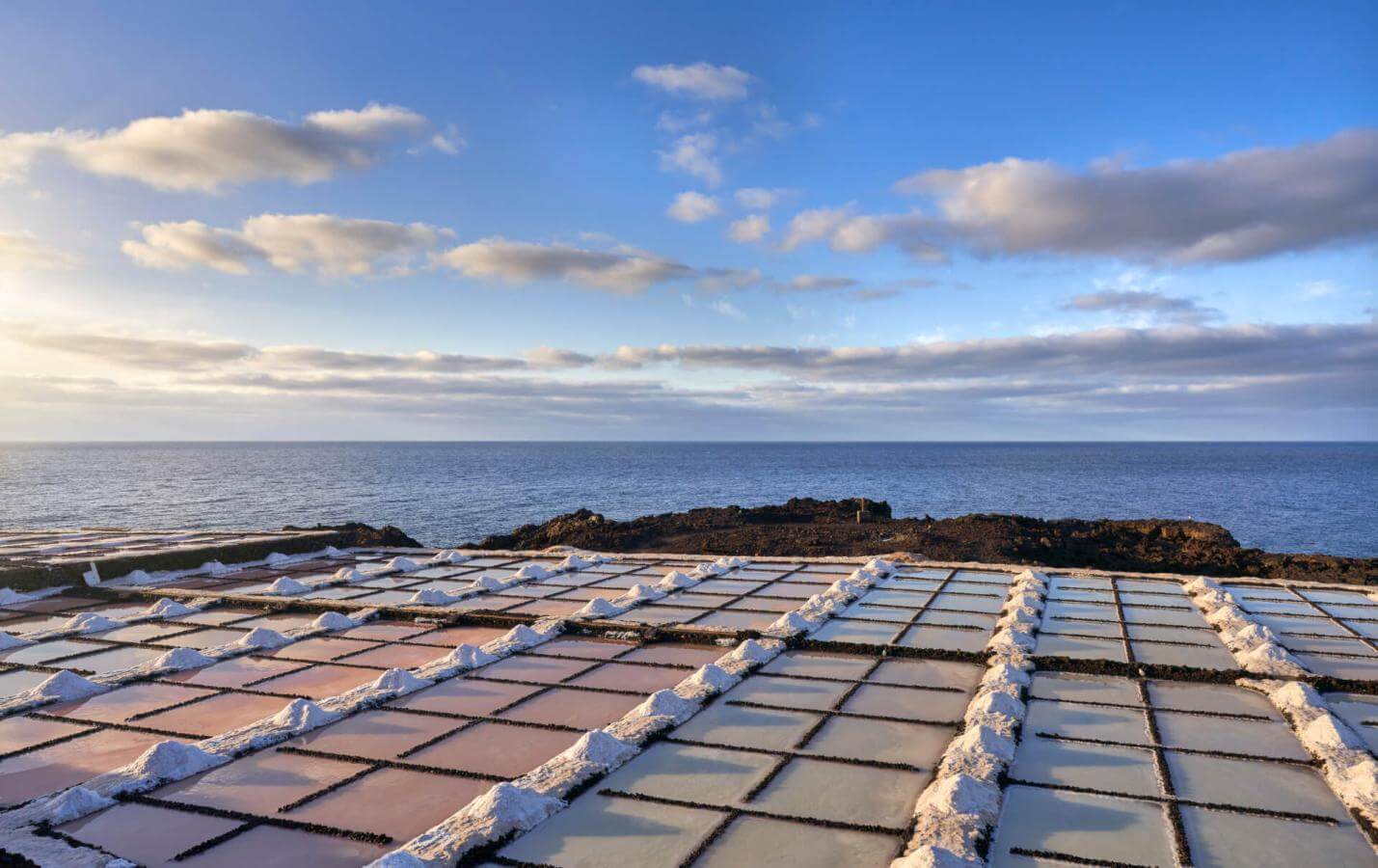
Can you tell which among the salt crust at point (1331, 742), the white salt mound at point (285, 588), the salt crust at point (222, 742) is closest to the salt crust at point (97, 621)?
the white salt mound at point (285, 588)

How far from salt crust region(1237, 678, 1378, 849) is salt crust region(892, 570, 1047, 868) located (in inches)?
78.9

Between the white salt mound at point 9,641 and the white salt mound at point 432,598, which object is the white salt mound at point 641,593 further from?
the white salt mound at point 9,641

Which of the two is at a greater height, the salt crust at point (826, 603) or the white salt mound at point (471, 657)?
the salt crust at point (826, 603)

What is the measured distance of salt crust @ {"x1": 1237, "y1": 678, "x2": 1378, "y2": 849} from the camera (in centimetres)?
536

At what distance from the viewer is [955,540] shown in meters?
24.7

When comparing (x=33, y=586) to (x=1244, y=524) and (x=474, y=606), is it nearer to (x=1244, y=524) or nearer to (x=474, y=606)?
(x=474, y=606)

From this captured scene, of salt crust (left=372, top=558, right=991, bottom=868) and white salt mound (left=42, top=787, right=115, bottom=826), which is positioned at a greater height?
salt crust (left=372, top=558, right=991, bottom=868)

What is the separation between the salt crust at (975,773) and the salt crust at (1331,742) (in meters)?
2.01

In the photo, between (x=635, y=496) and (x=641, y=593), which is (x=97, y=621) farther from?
(x=635, y=496)

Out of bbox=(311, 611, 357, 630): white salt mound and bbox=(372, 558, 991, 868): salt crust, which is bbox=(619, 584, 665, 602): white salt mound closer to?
bbox=(372, 558, 991, 868): salt crust

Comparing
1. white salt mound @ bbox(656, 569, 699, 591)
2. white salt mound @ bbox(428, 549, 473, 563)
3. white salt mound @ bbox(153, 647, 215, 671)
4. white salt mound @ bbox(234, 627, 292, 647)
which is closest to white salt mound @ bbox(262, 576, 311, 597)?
white salt mound @ bbox(234, 627, 292, 647)

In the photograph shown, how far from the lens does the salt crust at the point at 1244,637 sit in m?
8.06

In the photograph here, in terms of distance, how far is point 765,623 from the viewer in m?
10.3

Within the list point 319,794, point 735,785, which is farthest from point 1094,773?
point 319,794
